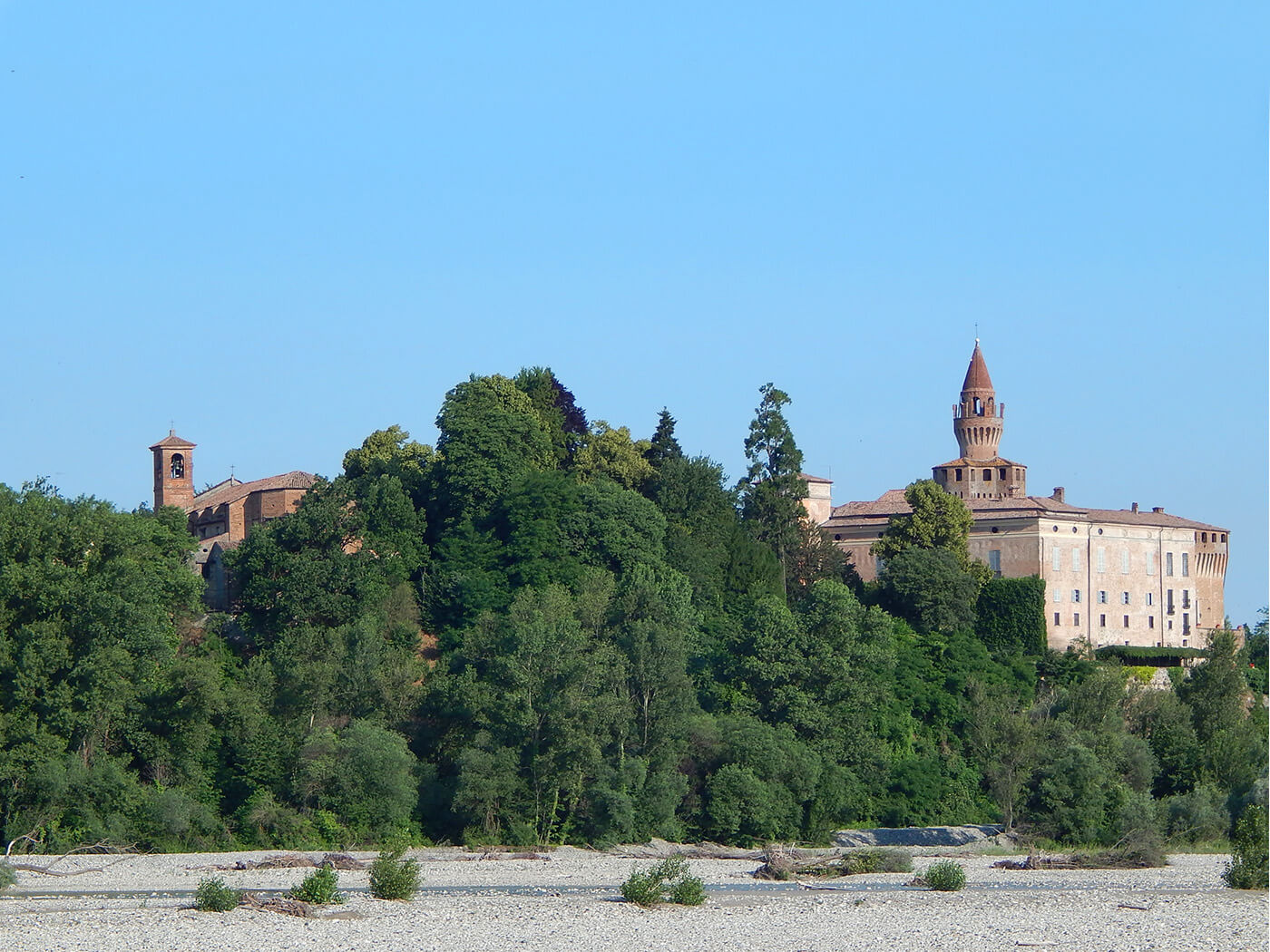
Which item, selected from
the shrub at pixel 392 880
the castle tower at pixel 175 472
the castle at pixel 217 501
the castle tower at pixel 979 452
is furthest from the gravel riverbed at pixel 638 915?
the castle tower at pixel 979 452

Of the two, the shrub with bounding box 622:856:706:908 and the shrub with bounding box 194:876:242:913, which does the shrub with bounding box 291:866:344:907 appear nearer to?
the shrub with bounding box 194:876:242:913

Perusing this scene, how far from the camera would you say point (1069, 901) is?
31.5 metres

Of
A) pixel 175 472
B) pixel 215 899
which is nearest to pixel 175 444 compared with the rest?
pixel 175 472

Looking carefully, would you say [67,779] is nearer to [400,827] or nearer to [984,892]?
[400,827]

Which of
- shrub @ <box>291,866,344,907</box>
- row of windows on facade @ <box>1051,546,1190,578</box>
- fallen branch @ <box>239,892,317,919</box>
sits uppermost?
row of windows on facade @ <box>1051,546,1190,578</box>

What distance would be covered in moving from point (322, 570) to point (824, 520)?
24192 millimetres

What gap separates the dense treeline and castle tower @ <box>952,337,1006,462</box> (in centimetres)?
2480

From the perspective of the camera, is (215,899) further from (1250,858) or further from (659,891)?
(1250,858)

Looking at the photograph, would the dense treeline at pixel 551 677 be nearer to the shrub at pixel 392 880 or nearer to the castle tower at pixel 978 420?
the shrub at pixel 392 880

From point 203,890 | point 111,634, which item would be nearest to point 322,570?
point 111,634

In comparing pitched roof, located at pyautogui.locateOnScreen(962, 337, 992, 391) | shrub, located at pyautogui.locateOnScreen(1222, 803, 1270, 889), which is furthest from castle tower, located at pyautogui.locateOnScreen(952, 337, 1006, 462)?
shrub, located at pyautogui.locateOnScreen(1222, 803, 1270, 889)

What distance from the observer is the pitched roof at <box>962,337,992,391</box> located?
86938 millimetres

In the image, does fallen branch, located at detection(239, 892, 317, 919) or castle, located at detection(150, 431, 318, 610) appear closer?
fallen branch, located at detection(239, 892, 317, 919)

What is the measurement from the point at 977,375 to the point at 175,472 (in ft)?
120
